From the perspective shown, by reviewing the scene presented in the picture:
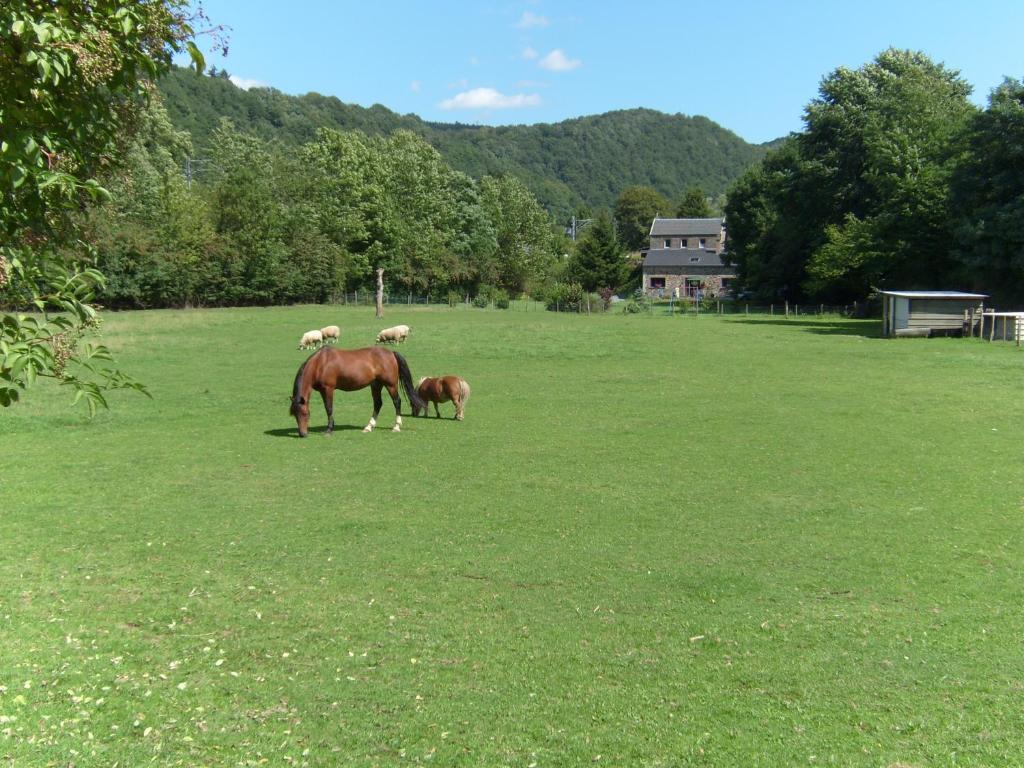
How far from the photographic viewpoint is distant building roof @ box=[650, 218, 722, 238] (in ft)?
355

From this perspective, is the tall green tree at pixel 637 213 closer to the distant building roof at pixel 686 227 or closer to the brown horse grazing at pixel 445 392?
the distant building roof at pixel 686 227

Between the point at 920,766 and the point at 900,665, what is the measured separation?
1.43 meters

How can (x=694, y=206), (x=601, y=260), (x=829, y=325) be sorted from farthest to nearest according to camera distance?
1. (x=694, y=206)
2. (x=601, y=260)
3. (x=829, y=325)

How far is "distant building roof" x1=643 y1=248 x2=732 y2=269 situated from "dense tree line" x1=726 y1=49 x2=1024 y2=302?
2437 centimetres

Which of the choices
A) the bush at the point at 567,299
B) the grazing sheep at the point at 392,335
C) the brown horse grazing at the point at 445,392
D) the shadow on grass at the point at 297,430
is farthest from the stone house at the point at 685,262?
the shadow on grass at the point at 297,430

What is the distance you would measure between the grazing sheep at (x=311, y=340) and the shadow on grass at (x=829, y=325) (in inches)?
931

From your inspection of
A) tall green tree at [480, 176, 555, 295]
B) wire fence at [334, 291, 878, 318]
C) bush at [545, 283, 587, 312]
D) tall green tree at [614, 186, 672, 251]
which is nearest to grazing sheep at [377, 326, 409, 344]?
wire fence at [334, 291, 878, 318]

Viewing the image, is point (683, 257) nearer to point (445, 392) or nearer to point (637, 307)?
point (637, 307)

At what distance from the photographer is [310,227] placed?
72.8 metres

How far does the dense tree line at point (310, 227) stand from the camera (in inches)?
2459

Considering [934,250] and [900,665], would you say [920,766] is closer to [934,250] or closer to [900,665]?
[900,665]

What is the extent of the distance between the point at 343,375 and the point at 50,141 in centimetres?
1269

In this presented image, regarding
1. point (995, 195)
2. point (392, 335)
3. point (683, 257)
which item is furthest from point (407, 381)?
point (683, 257)

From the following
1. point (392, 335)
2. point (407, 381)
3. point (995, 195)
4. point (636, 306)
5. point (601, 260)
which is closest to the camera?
point (407, 381)
